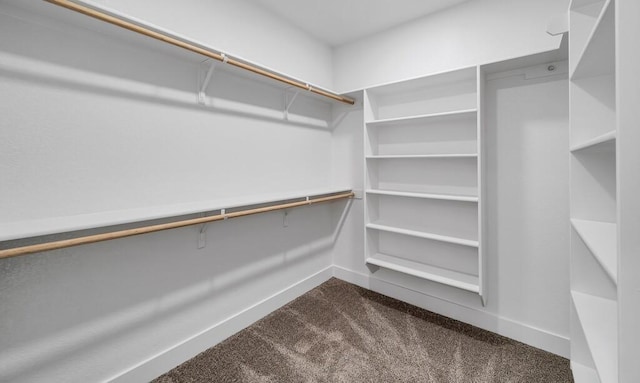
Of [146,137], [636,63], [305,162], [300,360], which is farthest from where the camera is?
[305,162]

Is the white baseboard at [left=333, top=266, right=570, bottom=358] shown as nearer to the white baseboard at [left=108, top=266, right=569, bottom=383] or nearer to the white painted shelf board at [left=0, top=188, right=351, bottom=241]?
the white baseboard at [left=108, top=266, right=569, bottom=383]

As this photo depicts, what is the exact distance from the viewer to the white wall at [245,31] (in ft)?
5.22

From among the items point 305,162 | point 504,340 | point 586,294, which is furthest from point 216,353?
point 586,294

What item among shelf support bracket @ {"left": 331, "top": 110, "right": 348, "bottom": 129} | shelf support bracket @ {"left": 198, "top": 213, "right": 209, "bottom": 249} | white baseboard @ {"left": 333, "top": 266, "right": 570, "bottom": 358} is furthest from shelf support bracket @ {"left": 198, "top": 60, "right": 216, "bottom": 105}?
white baseboard @ {"left": 333, "top": 266, "right": 570, "bottom": 358}

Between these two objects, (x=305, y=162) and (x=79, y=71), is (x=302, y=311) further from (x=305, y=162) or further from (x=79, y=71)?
(x=79, y=71)

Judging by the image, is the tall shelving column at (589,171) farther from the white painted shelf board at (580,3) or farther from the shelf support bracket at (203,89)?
the shelf support bracket at (203,89)

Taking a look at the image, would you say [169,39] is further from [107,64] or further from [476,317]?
[476,317]

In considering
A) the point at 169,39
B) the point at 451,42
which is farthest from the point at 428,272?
the point at 169,39

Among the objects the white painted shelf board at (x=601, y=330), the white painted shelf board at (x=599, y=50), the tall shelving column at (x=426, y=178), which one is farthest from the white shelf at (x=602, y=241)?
the white painted shelf board at (x=599, y=50)

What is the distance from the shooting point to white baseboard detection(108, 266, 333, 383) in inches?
59.6

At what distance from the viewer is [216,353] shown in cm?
178

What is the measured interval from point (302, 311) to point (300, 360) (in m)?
0.57

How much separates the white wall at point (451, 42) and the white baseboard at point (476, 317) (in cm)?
187

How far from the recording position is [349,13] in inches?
87.6
